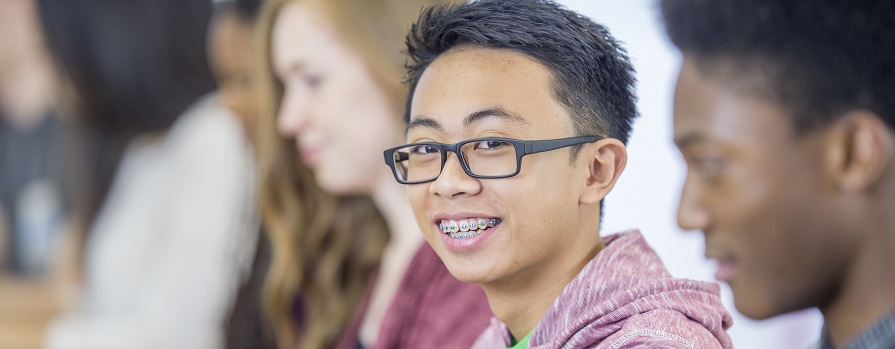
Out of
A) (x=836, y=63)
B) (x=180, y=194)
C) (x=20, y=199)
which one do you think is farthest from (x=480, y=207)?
(x=20, y=199)

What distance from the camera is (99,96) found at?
61.0 inches

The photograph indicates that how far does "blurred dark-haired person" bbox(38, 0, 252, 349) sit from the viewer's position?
1308 mm

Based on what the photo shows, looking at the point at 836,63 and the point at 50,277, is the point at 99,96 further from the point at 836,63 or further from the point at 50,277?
the point at 836,63

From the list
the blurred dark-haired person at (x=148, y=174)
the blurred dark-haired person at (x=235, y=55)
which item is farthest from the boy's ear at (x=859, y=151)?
the blurred dark-haired person at (x=235, y=55)

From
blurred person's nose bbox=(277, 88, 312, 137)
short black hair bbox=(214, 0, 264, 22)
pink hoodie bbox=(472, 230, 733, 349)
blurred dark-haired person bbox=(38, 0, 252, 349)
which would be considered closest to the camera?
pink hoodie bbox=(472, 230, 733, 349)

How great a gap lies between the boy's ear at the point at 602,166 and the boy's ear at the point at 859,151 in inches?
5.9

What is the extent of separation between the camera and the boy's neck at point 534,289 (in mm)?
525

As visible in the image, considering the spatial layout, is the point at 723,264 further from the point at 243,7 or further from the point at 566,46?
→ the point at 243,7

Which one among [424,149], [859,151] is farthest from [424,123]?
[859,151]

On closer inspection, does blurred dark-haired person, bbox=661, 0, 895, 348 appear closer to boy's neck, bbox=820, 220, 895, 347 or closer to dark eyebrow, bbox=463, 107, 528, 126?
boy's neck, bbox=820, 220, 895, 347

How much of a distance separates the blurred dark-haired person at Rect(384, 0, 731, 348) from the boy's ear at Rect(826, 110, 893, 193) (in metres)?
0.12

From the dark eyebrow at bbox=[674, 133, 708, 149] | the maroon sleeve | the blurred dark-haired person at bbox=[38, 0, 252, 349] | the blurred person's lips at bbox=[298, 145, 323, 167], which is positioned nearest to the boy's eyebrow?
the dark eyebrow at bbox=[674, 133, 708, 149]

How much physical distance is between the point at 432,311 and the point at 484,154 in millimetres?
Answer: 342

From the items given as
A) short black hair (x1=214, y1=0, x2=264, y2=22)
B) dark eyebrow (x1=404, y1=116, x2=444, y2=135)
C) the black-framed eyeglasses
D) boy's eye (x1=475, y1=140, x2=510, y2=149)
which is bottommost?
the black-framed eyeglasses
